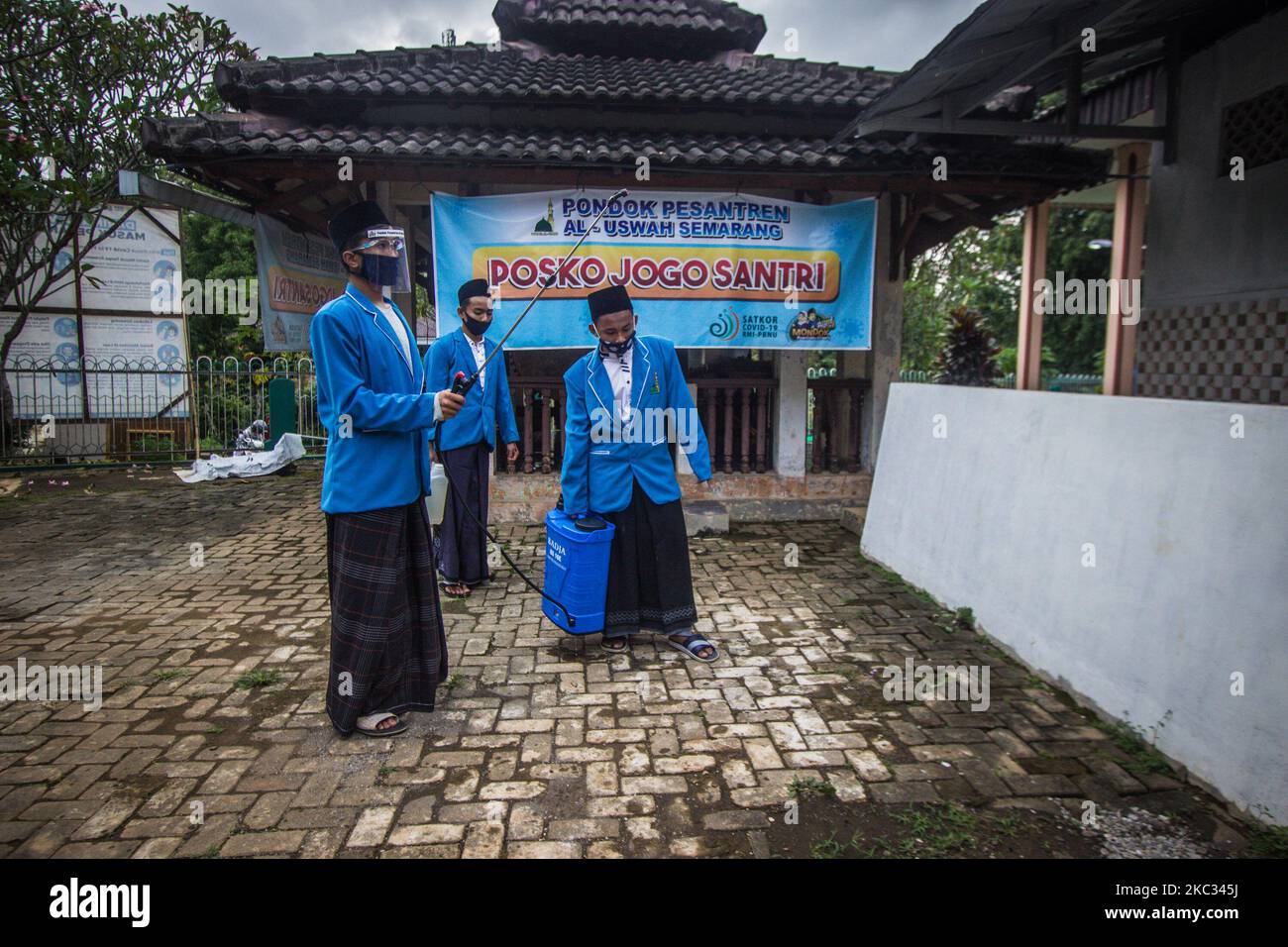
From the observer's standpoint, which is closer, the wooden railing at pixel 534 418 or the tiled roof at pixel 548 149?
the tiled roof at pixel 548 149

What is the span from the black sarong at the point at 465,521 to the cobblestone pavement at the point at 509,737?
0.72 feet

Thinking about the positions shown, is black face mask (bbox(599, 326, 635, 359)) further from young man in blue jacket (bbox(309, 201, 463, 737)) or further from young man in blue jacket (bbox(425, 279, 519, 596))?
young man in blue jacket (bbox(425, 279, 519, 596))

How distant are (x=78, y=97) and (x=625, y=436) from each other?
10.7 meters

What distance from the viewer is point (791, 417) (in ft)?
25.9

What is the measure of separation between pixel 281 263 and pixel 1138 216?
7.82 m

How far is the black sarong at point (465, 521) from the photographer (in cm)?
530

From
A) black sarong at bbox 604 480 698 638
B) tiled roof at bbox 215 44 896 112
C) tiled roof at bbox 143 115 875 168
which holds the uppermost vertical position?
tiled roof at bbox 215 44 896 112

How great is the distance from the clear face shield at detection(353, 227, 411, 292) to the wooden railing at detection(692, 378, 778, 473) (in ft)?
15.4

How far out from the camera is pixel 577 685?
387cm

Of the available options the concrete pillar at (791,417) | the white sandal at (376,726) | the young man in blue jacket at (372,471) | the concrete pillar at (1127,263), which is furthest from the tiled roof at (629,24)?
the white sandal at (376,726)

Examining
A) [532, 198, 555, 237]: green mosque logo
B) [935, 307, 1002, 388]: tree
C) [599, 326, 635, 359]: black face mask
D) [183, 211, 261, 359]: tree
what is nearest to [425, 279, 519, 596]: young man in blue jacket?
[599, 326, 635, 359]: black face mask

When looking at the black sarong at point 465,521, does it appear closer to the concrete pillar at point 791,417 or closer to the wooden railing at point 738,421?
the wooden railing at point 738,421

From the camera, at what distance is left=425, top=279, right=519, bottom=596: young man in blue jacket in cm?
525

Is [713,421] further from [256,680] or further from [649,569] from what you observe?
[256,680]
